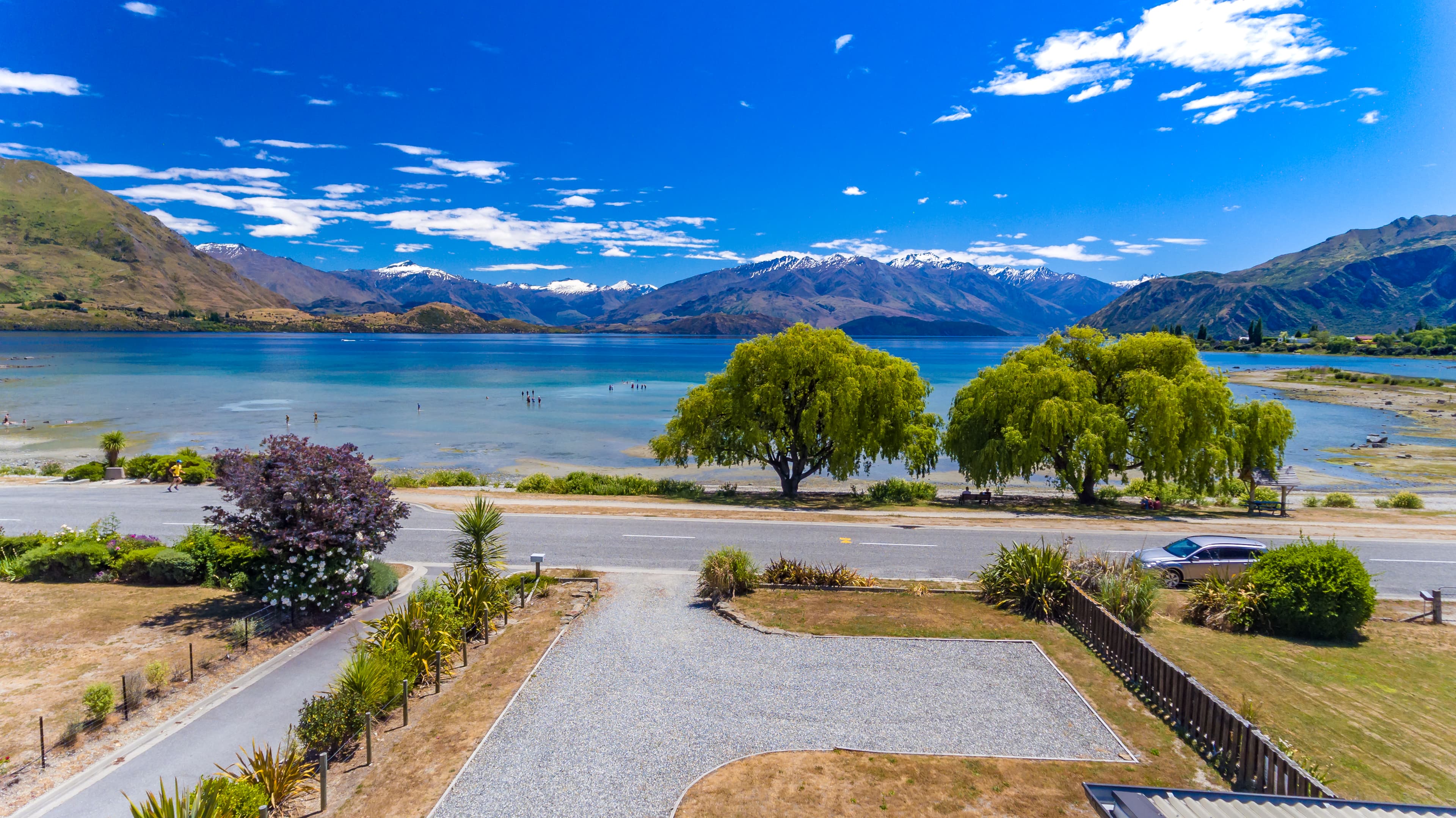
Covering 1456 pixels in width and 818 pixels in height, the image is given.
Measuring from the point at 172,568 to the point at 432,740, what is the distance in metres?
11.7

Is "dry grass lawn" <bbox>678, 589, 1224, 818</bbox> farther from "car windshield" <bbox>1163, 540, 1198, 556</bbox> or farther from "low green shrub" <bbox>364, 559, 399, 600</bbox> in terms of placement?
"low green shrub" <bbox>364, 559, 399, 600</bbox>

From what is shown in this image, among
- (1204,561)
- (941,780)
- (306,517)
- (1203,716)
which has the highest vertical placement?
(306,517)

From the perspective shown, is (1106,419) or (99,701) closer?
(99,701)

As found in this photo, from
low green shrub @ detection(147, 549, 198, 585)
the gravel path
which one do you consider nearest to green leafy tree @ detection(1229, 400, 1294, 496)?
the gravel path

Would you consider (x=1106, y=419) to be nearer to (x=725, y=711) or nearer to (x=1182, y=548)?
(x=1182, y=548)

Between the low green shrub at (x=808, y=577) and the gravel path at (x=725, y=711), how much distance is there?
128 inches

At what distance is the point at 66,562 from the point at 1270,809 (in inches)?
1002

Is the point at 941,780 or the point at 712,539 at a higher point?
the point at 712,539

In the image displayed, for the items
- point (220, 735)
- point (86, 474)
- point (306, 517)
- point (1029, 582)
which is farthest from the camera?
point (86, 474)

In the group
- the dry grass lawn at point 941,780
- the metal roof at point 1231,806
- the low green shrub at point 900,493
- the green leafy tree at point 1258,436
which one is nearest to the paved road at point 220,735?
the dry grass lawn at point 941,780

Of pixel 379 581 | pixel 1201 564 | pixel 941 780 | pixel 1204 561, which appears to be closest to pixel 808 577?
pixel 941 780

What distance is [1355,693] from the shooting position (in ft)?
41.1

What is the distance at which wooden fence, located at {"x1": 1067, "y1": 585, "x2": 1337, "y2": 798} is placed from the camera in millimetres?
9148

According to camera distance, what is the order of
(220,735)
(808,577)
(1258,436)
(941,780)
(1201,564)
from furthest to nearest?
(1258,436), (1201,564), (808,577), (220,735), (941,780)
